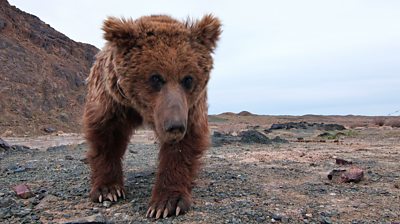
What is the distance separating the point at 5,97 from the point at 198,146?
18794 mm

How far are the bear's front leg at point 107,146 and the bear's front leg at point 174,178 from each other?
553 millimetres

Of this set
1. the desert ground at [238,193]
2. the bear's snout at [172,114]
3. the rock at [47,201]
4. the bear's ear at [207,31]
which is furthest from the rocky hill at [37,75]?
the bear's snout at [172,114]

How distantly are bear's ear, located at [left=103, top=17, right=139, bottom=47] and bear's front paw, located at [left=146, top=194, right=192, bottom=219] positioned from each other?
129cm

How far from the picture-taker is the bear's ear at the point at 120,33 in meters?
3.71

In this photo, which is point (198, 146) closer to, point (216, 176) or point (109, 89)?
point (109, 89)

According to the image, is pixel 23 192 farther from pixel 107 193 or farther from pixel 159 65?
pixel 159 65

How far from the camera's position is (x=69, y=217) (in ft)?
11.9

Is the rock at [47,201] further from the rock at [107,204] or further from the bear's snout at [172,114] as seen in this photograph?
the bear's snout at [172,114]

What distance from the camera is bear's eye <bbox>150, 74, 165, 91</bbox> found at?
3496mm

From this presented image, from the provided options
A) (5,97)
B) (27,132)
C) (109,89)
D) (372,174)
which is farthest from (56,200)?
(5,97)

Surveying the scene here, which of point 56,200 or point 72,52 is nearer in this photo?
point 56,200

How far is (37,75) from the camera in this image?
922 inches

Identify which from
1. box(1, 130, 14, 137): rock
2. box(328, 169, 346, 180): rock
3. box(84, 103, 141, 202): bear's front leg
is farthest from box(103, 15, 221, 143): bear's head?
box(1, 130, 14, 137): rock

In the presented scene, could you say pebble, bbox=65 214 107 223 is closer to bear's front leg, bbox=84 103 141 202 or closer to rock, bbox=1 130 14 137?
bear's front leg, bbox=84 103 141 202
